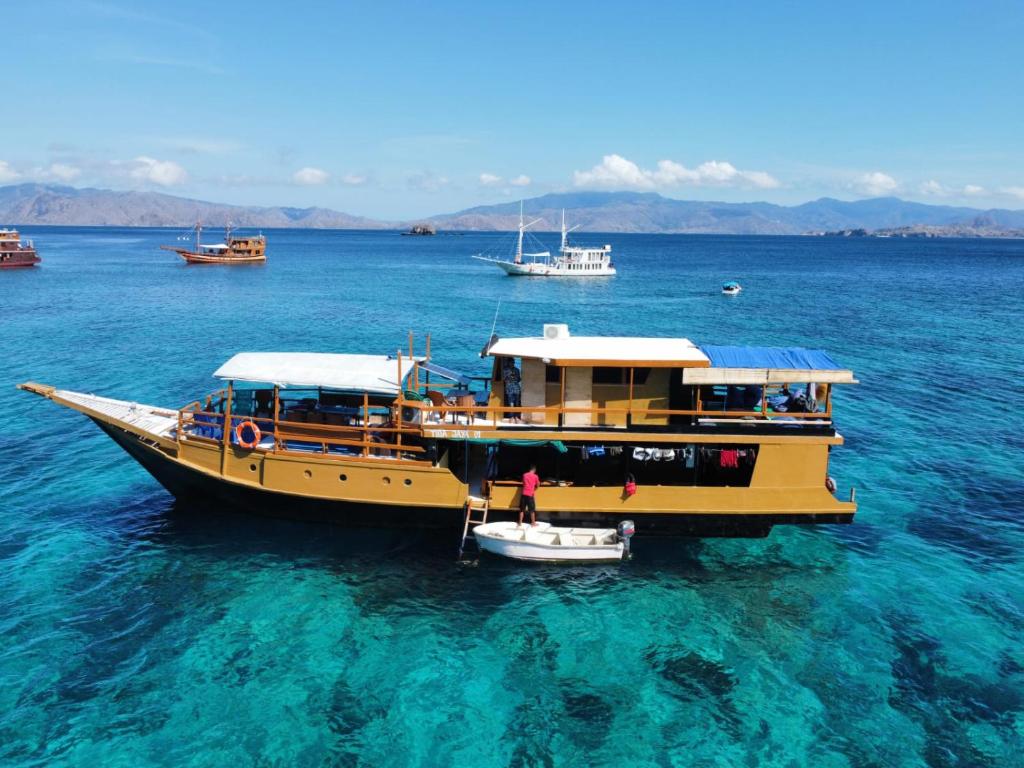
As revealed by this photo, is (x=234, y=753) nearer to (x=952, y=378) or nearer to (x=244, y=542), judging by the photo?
(x=244, y=542)

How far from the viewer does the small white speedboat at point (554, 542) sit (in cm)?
1677

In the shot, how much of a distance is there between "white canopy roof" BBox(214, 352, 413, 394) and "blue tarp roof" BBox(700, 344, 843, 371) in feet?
25.5

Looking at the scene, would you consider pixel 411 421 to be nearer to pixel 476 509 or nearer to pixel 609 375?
pixel 476 509

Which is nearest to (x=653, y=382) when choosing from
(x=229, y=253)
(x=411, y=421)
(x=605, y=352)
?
(x=605, y=352)

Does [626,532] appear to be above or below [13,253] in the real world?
Answer: below

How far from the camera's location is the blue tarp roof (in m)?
17.3

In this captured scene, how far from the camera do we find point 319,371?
18109mm

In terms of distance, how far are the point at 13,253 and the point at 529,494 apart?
102m

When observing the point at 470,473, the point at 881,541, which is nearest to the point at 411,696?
the point at 470,473

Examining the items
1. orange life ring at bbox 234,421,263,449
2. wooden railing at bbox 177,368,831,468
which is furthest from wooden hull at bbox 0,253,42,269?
orange life ring at bbox 234,421,263,449

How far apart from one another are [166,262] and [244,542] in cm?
11615

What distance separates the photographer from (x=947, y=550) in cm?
1866

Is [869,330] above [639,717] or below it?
above

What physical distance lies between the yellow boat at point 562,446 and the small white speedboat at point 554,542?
51 cm
